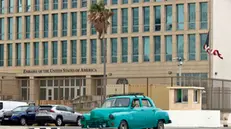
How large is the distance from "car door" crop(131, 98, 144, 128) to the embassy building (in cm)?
3681

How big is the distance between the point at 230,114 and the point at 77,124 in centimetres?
1455

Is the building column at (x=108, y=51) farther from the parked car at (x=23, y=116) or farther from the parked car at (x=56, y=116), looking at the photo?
the parked car at (x=23, y=116)

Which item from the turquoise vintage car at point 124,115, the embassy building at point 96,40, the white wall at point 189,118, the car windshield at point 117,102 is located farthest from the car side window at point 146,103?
the embassy building at point 96,40

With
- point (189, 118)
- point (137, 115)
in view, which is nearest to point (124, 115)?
point (137, 115)

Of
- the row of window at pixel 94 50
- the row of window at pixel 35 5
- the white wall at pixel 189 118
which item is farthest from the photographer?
the row of window at pixel 35 5

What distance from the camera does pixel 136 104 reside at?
25.5 meters

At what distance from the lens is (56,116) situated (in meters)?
38.0

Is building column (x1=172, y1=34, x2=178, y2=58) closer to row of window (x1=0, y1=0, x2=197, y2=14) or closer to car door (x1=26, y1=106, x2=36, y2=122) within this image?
row of window (x1=0, y1=0, x2=197, y2=14)

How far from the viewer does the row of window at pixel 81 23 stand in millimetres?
70562

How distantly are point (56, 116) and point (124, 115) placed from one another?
46.0 feet

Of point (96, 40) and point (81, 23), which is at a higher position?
point (81, 23)

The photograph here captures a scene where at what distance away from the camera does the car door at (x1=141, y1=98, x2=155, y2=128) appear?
25828 millimetres

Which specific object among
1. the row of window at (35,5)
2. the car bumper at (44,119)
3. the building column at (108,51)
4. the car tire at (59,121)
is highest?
the row of window at (35,5)

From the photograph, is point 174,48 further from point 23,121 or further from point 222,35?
point 23,121
